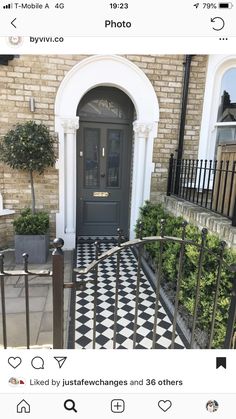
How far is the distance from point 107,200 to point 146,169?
110 cm

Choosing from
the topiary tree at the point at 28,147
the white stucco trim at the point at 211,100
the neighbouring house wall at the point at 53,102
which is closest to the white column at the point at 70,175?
the neighbouring house wall at the point at 53,102

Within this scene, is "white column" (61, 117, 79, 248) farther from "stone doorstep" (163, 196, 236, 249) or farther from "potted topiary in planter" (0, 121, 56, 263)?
"stone doorstep" (163, 196, 236, 249)

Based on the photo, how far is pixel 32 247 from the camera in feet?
13.6

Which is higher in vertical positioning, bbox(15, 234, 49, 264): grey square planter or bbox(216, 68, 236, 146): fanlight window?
bbox(216, 68, 236, 146): fanlight window

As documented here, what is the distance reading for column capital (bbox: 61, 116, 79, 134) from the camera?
430cm

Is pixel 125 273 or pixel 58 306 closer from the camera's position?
pixel 58 306

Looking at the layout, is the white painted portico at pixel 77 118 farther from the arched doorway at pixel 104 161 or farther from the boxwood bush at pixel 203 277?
the boxwood bush at pixel 203 277

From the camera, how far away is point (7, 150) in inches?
153

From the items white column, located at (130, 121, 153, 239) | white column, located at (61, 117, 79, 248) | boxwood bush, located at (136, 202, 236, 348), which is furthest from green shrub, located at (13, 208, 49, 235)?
boxwood bush, located at (136, 202, 236, 348)

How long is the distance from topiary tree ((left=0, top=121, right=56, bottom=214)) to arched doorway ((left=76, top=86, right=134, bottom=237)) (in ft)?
3.56

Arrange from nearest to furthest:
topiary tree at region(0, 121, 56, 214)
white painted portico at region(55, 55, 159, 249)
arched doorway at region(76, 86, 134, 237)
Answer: topiary tree at region(0, 121, 56, 214)
white painted portico at region(55, 55, 159, 249)
arched doorway at region(76, 86, 134, 237)

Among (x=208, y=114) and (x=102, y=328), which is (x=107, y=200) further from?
(x=102, y=328)
